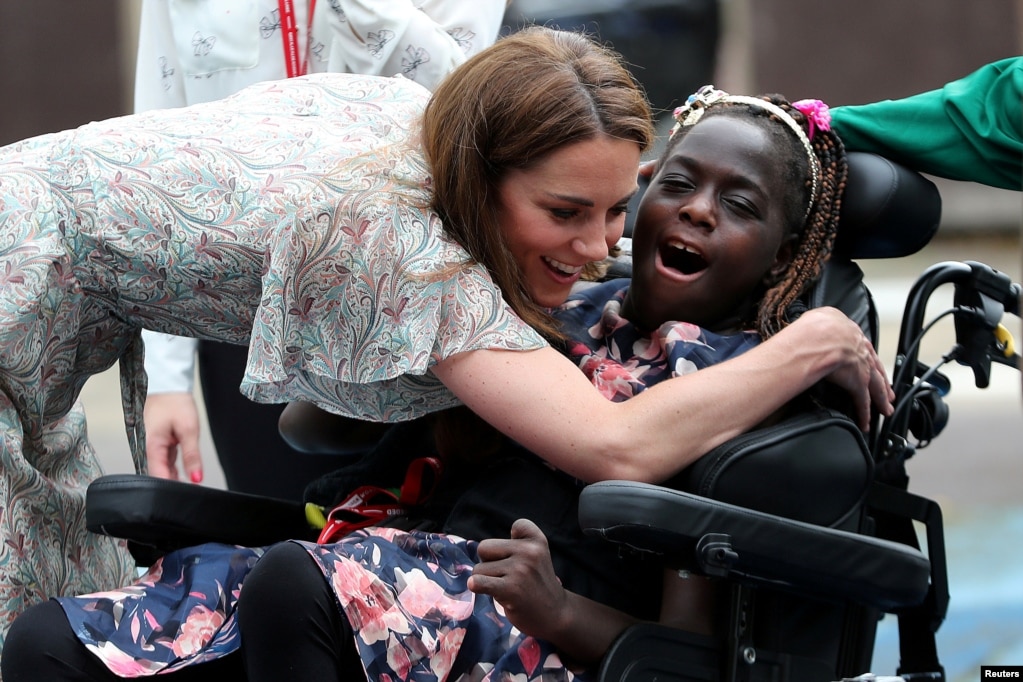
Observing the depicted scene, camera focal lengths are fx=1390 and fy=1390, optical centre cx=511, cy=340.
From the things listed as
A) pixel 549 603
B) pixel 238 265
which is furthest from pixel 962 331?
pixel 238 265

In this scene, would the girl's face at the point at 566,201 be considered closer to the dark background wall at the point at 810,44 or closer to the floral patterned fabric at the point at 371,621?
the floral patterned fabric at the point at 371,621

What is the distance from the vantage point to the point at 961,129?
230 centimetres

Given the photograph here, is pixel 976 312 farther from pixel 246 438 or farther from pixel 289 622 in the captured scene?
pixel 246 438

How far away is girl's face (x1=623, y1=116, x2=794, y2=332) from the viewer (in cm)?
231

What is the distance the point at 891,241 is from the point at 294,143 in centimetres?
101

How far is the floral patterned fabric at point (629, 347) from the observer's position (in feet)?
7.12

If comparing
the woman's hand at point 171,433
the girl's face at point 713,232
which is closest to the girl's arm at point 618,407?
the girl's face at point 713,232

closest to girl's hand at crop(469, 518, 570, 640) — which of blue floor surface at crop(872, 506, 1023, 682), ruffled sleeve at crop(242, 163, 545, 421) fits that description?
ruffled sleeve at crop(242, 163, 545, 421)

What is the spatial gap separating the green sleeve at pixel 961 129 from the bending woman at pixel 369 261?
410 mm

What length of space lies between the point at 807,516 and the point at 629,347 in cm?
48

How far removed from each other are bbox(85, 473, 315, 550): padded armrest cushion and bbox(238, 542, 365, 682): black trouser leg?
0.33 meters

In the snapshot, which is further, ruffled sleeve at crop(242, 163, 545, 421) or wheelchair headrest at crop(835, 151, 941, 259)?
wheelchair headrest at crop(835, 151, 941, 259)

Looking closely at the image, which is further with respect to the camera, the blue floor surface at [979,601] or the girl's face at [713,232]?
the blue floor surface at [979,601]

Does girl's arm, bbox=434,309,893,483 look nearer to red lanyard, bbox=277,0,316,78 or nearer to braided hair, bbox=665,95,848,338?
Answer: braided hair, bbox=665,95,848,338
